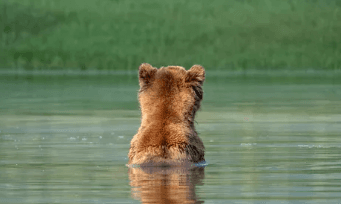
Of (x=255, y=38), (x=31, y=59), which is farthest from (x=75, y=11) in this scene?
(x=255, y=38)

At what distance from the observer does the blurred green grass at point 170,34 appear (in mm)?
150125

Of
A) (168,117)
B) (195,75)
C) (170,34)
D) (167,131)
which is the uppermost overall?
(170,34)

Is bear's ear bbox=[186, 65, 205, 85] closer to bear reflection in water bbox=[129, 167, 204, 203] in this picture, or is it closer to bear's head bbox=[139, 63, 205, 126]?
bear's head bbox=[139, 63, 205, 126]

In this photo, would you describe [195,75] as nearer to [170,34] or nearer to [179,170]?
[179,170]

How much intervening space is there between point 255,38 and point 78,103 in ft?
405

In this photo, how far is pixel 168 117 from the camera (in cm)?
1288

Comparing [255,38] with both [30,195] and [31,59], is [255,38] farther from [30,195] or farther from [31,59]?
[30,195]

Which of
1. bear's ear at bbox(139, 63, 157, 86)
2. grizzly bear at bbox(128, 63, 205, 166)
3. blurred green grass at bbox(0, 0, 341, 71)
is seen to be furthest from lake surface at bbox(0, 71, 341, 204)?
blurred green grass at bbox(0, 0, 341, 71)

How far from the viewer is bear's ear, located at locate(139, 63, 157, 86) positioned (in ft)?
42.7

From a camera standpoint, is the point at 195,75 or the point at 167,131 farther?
the point at 195,75

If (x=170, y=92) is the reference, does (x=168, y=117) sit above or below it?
below

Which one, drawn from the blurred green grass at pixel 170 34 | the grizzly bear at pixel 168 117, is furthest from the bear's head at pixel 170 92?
the blurred green grass at pixel 170 34

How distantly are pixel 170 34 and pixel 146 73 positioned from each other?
485ft

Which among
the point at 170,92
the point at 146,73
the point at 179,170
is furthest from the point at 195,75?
the point at 179,170
